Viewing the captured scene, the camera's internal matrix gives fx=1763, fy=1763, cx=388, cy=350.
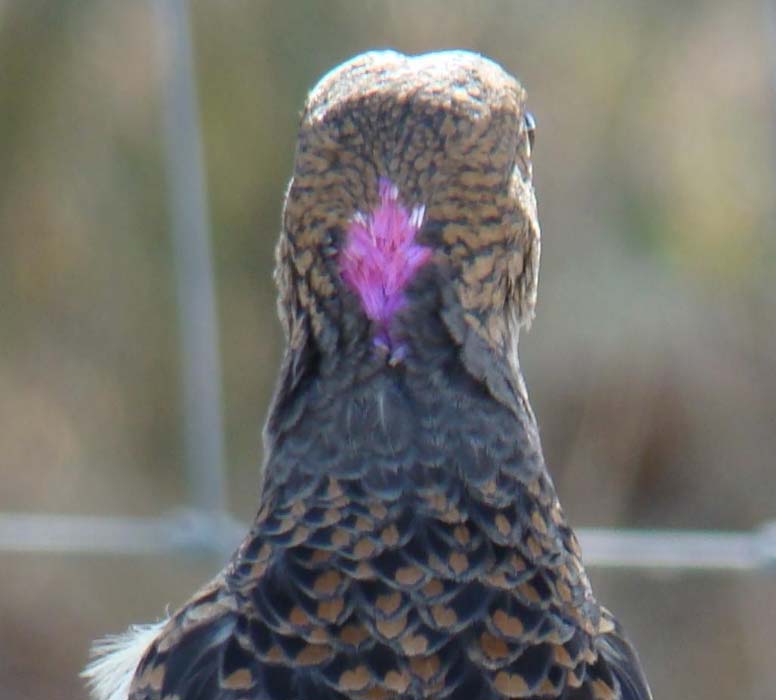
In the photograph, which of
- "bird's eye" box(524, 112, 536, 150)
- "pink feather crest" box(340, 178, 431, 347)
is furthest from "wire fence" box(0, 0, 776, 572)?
"pink feather crest" box(340, 178, 431, 347)

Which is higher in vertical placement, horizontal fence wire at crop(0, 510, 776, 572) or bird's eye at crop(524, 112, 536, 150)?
bird's eye at crop(524, 112, 536, 150)

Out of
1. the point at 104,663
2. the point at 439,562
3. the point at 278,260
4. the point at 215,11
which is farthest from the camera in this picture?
the point at 215,11

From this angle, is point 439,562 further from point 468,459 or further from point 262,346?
point 262,346

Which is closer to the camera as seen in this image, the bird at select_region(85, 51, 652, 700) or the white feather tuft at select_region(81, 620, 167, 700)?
the bird at select_region(85, 51, 652, 700)

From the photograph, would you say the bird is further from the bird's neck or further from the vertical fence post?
the vertical fence post

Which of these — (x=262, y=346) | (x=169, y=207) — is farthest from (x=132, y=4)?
(x=262, y=346)

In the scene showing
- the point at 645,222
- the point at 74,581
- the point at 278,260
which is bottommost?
the point at 74,581
